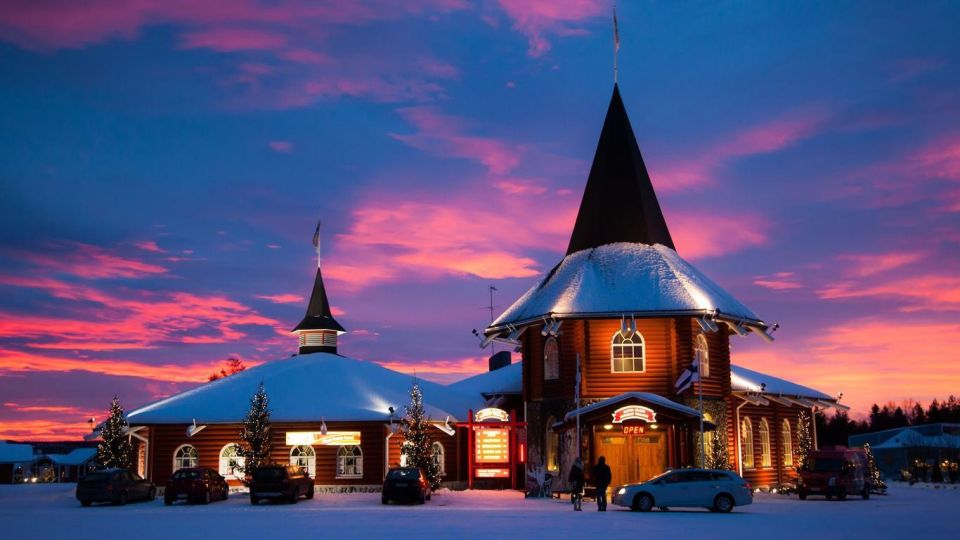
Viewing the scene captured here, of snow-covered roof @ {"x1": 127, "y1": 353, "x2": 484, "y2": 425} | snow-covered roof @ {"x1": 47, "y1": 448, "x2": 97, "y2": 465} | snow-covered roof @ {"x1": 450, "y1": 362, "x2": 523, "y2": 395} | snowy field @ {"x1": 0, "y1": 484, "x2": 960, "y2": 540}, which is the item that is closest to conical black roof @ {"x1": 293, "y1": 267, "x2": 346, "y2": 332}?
snow-covered roof @ {"x1": 127, "y1": 353, "x2": 484, "y2": 425}

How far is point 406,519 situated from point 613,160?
85.0 ft

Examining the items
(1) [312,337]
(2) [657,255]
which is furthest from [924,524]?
(1) [312,337]

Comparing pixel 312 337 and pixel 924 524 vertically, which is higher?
pixel 312 337

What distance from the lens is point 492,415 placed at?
45.8 metres

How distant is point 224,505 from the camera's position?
3594cm

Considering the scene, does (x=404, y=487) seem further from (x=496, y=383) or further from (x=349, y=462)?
(x=496, y=383)

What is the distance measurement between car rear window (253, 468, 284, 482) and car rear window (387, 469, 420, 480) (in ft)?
12.6

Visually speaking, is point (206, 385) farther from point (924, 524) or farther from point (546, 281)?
point (924, 524)

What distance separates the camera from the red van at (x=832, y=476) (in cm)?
3853

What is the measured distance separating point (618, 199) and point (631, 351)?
867 centimetres

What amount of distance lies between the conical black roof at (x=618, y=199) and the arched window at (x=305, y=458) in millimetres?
15253

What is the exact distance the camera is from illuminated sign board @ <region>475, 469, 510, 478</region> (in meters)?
46.0

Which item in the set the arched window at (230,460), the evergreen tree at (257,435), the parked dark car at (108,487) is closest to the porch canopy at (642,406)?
the evergreen tree at (257,435)

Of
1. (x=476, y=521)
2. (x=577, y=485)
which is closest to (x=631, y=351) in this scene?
(x=577, y=485)
